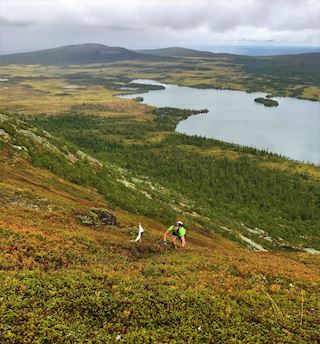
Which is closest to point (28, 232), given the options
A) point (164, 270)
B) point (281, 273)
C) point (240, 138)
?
point (164, 270)

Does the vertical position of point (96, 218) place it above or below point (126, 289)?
below

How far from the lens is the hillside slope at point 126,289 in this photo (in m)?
15.2

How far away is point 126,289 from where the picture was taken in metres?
18.3

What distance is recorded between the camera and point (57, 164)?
2051 inches

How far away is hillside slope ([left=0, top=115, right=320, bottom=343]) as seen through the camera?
1523 centimetres

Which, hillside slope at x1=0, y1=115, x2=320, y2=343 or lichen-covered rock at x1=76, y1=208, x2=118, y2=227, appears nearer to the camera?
hillside slope at x1=0, y1=115, x2=320, y2=343

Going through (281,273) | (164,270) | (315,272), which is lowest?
(315,272)

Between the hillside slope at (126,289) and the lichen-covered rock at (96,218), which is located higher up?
the hillside slope at (126,289)

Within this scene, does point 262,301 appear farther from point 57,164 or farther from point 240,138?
point 240,138

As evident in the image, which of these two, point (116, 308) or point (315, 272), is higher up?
point (116, 308)

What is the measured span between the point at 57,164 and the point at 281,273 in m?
36.6

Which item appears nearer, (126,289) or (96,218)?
(126,289)

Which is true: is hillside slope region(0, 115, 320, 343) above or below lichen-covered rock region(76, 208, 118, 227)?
above

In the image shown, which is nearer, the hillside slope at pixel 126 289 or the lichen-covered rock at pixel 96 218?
the hillside slope at pixel 126 289
